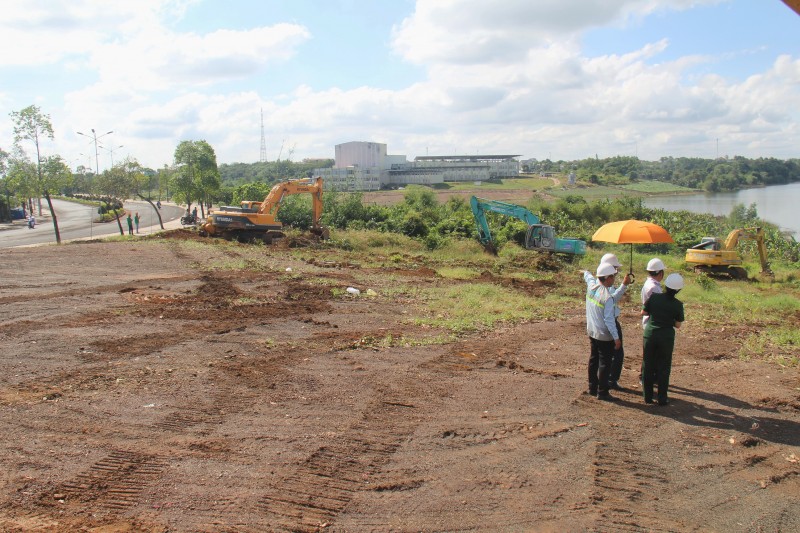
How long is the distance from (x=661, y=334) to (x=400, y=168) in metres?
110

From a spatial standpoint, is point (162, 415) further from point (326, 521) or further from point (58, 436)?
point (326, 521)

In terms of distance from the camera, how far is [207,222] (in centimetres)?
2811

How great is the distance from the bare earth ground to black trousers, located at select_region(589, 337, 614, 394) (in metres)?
0.28

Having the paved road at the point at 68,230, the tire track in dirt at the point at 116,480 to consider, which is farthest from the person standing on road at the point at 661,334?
the paved road at the point at 68,230

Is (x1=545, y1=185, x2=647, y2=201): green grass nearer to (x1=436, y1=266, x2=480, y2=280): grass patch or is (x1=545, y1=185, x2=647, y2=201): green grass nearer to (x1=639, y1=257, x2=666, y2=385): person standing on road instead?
(x1=436, y1=266, x2=480, y2=280): grass patch

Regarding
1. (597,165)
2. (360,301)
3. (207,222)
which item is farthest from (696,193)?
(360,301)

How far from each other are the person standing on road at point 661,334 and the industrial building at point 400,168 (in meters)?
89.7

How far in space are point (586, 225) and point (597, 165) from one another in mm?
110010

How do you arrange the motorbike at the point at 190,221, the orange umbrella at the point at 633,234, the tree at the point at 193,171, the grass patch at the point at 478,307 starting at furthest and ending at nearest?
the motorbike at the point at 190,221 → the tree at the point at 193,171 → the grass patch at the point at 478,307 → the orange umbrella at the point at 633,234

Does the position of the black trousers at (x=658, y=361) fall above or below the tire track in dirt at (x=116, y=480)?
above

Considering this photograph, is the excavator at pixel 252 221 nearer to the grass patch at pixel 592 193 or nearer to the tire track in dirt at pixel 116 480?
the tire track in dirt at pixel 116 480

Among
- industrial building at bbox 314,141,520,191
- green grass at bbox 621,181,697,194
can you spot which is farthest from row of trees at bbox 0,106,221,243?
green grass at bbox 621,181,697,194

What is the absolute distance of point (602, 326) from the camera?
26.2 ft

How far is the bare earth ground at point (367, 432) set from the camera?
5293 mm
